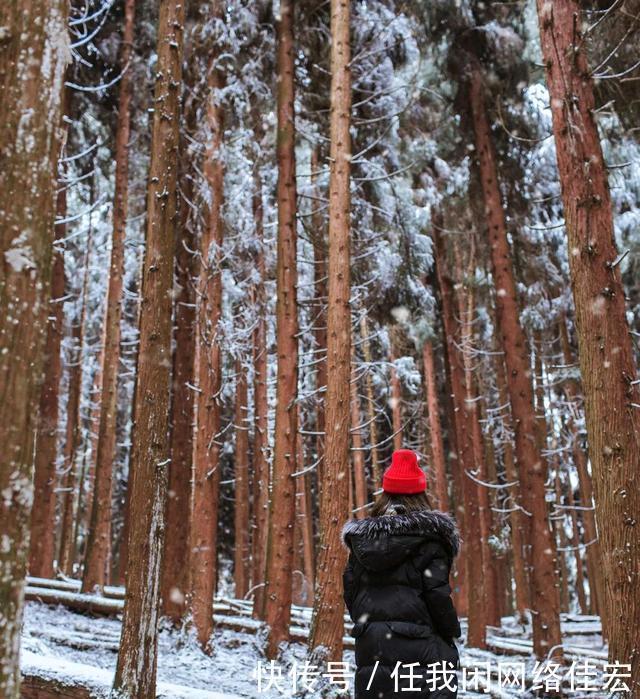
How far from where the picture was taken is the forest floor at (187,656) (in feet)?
22.7

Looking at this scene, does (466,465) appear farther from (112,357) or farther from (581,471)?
(112,357)

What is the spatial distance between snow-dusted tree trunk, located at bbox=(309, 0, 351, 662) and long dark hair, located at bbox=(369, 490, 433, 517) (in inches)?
151

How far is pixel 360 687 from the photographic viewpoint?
13.3 ft

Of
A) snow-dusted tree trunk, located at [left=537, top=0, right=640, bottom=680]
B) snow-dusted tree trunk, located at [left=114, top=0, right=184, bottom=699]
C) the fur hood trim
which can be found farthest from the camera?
snow-dusted tree trunk, located at [left=114, top=0, right=184, bottom=699]

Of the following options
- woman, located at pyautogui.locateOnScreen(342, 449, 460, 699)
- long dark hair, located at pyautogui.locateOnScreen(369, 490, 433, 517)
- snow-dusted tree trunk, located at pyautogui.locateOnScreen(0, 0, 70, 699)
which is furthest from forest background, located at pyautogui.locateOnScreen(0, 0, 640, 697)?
long dark hair, located at pyautogui.locateOnScreen(369, 490, 433, 517)

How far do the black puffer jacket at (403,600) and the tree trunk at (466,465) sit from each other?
11.3 metres

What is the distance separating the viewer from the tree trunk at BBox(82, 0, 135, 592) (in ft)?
46.9

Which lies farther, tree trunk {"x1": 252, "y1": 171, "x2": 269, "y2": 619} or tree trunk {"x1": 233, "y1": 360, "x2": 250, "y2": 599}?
tree trunk {"x1": 233, "y1": 360, "x2": 250, "y2": 599}

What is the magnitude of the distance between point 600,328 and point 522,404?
573 cm

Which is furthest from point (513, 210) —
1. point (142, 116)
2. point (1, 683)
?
point (1, 683)

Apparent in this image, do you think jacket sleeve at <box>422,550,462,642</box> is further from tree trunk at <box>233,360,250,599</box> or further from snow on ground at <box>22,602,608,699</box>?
tree trunk at <box>233,360,250,599</box>

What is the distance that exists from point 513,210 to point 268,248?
5.83 metres

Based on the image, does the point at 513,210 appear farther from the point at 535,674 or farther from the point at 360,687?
the point at 360,687

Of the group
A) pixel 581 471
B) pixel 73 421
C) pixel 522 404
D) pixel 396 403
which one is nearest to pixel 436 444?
pixel 396 403
